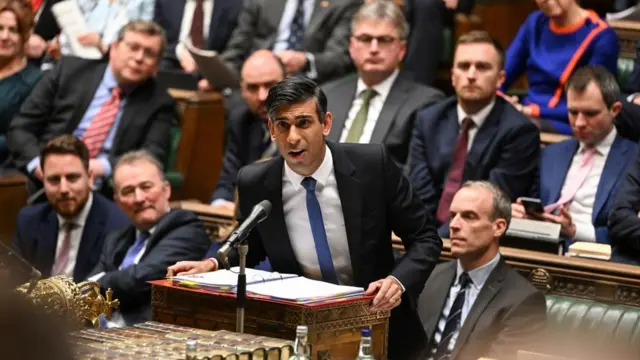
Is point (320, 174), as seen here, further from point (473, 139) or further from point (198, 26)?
point (198, 26)

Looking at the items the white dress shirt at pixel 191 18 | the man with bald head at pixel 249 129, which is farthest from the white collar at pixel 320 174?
the white dress shirt at pixel 191 18

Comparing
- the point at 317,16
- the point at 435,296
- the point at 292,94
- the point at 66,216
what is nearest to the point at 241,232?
the point at 292,94

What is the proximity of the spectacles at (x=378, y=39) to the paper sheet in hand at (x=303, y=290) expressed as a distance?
2.22 meters

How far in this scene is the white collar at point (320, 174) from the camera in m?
2.87

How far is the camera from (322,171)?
2.87 metres

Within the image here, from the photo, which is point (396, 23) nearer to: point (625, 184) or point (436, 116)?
point (436, 116)

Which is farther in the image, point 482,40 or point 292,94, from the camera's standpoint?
point 482,40

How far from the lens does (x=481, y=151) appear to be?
429 cm

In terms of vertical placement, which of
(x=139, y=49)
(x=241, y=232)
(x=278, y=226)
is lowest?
(x=278, y=226)

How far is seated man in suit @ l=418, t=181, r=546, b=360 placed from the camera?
10.6ft

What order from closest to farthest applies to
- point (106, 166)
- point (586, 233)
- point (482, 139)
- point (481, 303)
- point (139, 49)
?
point (481, 303) < point (586, 233) < point (482, 139) < point (106, 166) < point (139, 49)

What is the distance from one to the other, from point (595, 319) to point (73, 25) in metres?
3.81

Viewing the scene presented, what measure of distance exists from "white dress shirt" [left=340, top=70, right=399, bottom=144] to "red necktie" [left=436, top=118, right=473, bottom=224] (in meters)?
0.48

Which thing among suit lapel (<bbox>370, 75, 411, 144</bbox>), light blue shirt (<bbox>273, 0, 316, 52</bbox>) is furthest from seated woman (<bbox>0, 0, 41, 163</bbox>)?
suit lapel (<bbox>370, 75, 411, 144</bbox>)
